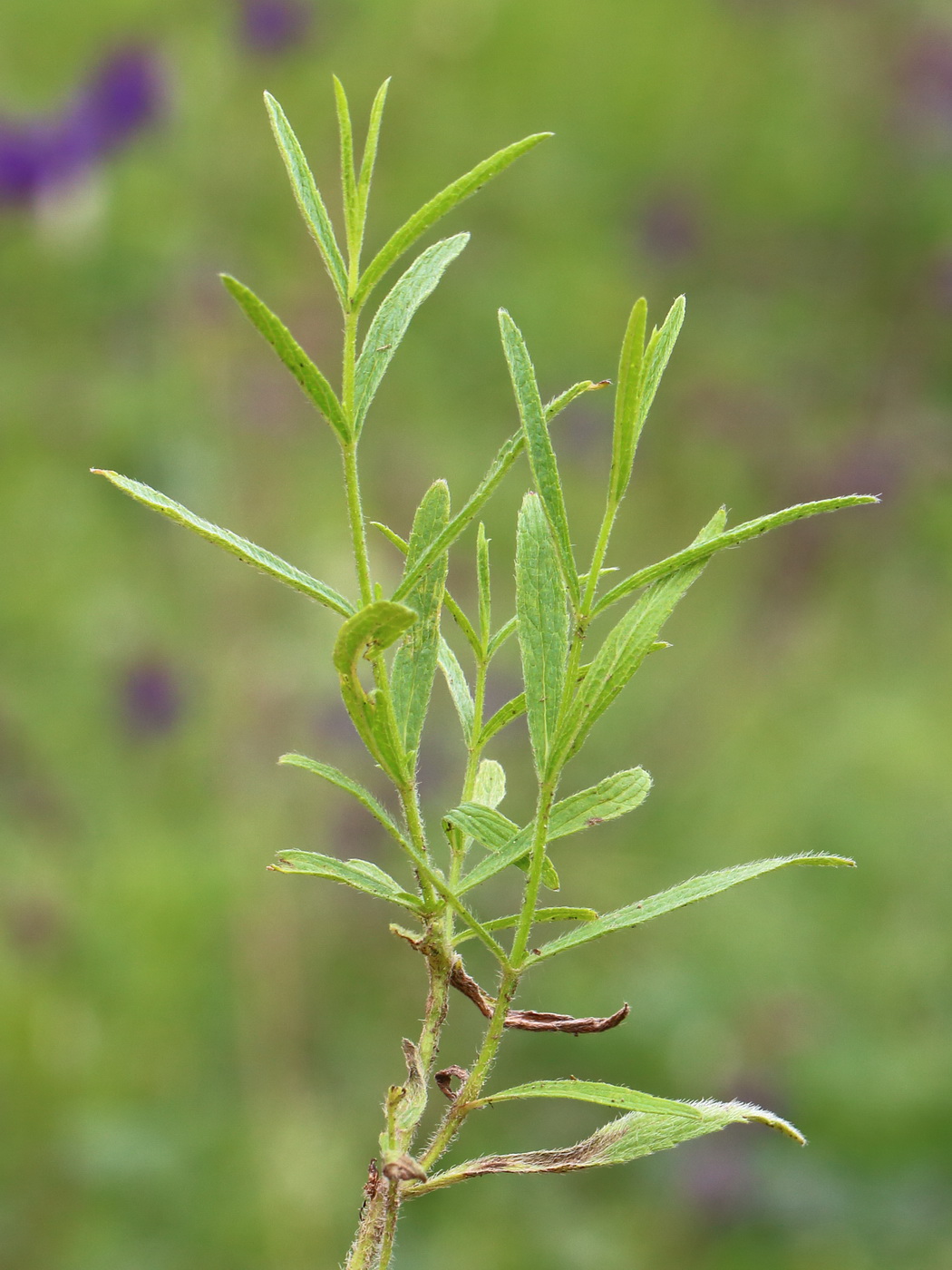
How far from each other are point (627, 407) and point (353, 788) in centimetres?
6

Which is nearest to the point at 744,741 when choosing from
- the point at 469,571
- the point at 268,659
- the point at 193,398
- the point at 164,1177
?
the point at 469,571

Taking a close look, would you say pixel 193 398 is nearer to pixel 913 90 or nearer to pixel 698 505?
pixel 698 505

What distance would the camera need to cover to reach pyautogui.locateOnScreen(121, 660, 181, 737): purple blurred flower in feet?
4.71

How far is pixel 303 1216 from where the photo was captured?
1.04 metres

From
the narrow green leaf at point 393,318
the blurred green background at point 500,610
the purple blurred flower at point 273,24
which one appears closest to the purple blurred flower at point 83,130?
the blurred green background at point 500,610

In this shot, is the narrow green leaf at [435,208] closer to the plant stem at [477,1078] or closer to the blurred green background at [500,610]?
the plant stem at [477,1078]

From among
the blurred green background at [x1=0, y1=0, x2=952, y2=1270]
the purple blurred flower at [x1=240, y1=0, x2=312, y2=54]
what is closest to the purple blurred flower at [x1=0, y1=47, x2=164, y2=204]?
the blurred green background at [x1=0, y1=0, x2=952, y2=1270]

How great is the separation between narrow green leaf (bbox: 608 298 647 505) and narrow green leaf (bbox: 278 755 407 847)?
0.15 ft

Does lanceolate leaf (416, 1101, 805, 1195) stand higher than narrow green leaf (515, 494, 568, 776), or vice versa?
narrow green leaf (515, 494, 568, 776)

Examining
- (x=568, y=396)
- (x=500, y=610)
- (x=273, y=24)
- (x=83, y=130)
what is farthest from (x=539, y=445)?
(x=500, y=610)

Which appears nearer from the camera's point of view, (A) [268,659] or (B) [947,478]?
(A) [268,659]

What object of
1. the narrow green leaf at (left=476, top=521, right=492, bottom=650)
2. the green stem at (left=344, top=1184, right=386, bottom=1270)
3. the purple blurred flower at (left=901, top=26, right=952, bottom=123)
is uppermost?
the purple blurred flower at (left=901, top=26, right=952, bottom=123)

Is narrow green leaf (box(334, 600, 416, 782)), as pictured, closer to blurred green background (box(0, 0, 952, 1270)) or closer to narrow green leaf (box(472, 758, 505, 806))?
narrow green leaf (box(472, 758, 505, 806))

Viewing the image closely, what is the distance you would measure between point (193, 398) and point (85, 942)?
0.55 m
